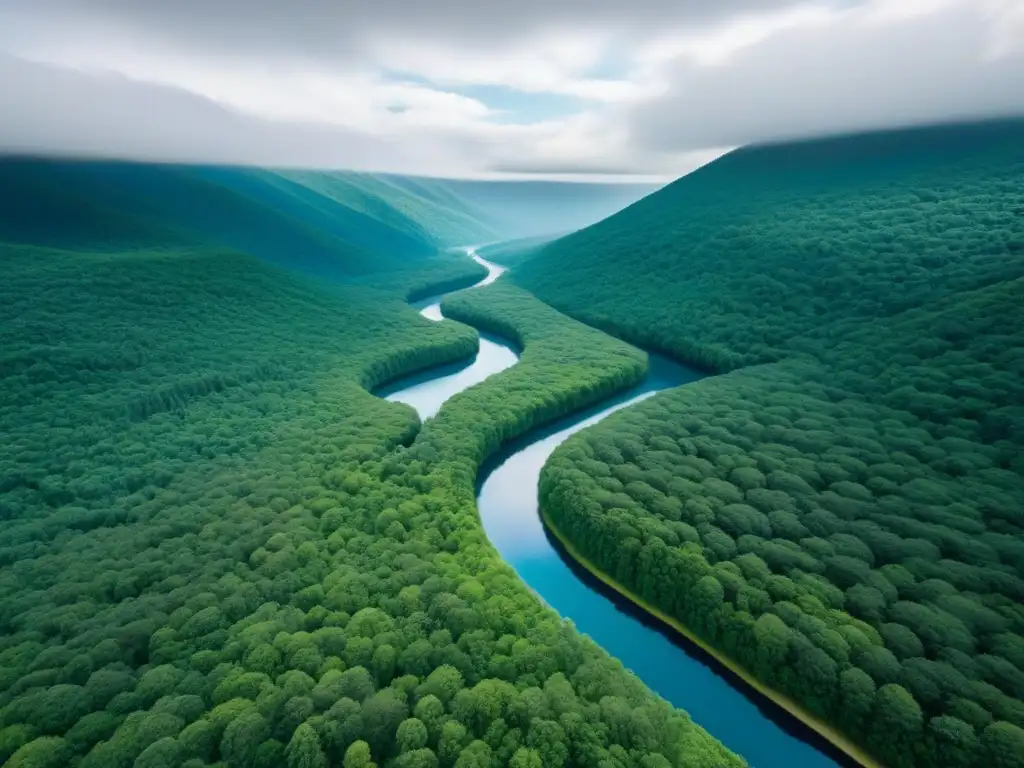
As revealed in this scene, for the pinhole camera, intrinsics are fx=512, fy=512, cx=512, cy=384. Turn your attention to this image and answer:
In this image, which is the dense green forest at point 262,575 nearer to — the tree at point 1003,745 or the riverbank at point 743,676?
the riverbank at point 743,676

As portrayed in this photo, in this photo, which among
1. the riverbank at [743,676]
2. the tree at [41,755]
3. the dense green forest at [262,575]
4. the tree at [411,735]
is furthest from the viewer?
the riverbank at [743,676]

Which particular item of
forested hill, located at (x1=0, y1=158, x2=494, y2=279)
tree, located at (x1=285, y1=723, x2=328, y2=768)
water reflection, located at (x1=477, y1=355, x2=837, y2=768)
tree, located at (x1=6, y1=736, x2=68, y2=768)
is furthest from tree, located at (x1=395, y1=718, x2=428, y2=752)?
forested hill, located at (x1=0, y1=158, x2=494, y2=279)

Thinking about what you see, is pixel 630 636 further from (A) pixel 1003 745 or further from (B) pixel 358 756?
(B) pixel 358 756

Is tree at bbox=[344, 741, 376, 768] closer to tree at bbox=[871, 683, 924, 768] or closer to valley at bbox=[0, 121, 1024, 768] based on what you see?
valley at bbox=[0, 121, 1024, 768]

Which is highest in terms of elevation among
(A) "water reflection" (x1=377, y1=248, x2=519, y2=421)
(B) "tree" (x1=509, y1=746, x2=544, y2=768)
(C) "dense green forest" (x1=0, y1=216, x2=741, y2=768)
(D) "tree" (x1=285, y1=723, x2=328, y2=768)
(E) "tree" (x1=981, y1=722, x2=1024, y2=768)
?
(E) "tree" (x1=981, y1=722, x2=1024, y2=768)

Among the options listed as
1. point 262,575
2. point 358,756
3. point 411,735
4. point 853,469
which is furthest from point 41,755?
point 853,469

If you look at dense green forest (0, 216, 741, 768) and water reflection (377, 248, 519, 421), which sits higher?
dense green forest (0, 216, 741, 768)

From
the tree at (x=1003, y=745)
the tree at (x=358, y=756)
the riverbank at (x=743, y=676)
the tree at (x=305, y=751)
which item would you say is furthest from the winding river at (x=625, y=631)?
the tree at (x=305, y=751)
